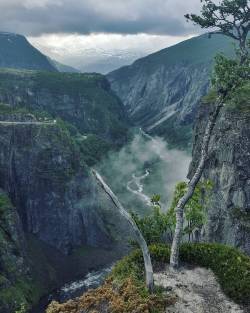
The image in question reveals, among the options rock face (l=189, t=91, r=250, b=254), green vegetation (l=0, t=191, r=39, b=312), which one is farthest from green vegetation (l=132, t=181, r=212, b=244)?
green vegetation (l=0, t=191, r=39, b=312)

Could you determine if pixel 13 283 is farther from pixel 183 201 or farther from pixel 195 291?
pixel 195 291

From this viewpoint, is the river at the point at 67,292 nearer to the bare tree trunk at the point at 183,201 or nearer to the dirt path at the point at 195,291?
the bare tree trunk at the point at 183,201

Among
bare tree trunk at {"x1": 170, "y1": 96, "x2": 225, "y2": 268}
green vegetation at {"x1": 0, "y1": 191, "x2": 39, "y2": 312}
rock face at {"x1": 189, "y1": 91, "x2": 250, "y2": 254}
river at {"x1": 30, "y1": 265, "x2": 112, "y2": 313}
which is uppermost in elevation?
bare tree trunk at {"x1": 170, "y1": 96, "x2": 225, "y2": 268}

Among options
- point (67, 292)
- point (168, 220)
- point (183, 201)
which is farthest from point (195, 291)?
point (67, 292)

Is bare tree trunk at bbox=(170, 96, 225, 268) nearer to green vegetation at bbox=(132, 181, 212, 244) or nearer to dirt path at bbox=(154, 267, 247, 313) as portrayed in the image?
dirt path at bbox=(154, 267, 247, 313)

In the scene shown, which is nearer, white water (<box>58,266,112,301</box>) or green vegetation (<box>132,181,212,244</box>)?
green vegetation (<box>132,181,212,244</box>)

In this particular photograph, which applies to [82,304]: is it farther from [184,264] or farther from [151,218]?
[151,218]

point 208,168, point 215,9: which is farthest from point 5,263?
point 215,9
